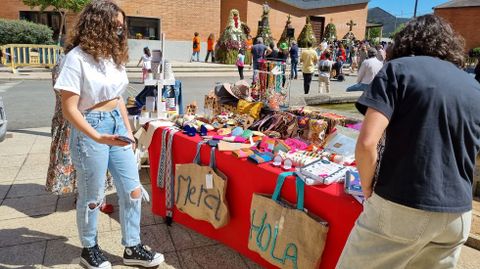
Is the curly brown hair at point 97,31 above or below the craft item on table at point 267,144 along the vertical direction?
above

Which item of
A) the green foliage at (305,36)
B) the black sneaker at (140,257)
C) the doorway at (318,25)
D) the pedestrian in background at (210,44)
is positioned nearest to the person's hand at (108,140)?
the black sneaker at (140,257)

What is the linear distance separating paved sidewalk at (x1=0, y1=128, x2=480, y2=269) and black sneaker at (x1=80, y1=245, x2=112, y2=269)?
168 millimetres

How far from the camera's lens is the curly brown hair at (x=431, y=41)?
5.25 ft

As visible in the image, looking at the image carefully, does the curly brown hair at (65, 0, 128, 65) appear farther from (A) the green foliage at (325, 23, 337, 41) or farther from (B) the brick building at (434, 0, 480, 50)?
(B) the brick building at (434, 0, 480, 50)

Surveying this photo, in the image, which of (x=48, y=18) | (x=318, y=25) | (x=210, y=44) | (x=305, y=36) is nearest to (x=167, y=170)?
(x=210, y=44)

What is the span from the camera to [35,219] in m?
3.46

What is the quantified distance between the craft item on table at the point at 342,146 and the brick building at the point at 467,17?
38550mm

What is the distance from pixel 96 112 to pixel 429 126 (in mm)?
1810

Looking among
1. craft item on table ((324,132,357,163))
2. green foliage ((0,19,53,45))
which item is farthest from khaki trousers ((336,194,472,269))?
green foliage ((0,19,53,45))

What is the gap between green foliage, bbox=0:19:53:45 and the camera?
16484 mm

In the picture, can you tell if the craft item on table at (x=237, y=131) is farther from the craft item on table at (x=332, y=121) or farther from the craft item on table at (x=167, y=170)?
the craft item on table at (x=332, y=121)

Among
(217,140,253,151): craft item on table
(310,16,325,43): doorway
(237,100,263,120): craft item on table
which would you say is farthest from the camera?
(310,16,325,43): doorway

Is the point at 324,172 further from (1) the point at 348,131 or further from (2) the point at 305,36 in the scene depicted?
(2) the point at 305,36

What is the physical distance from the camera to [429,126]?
58.7 inches
